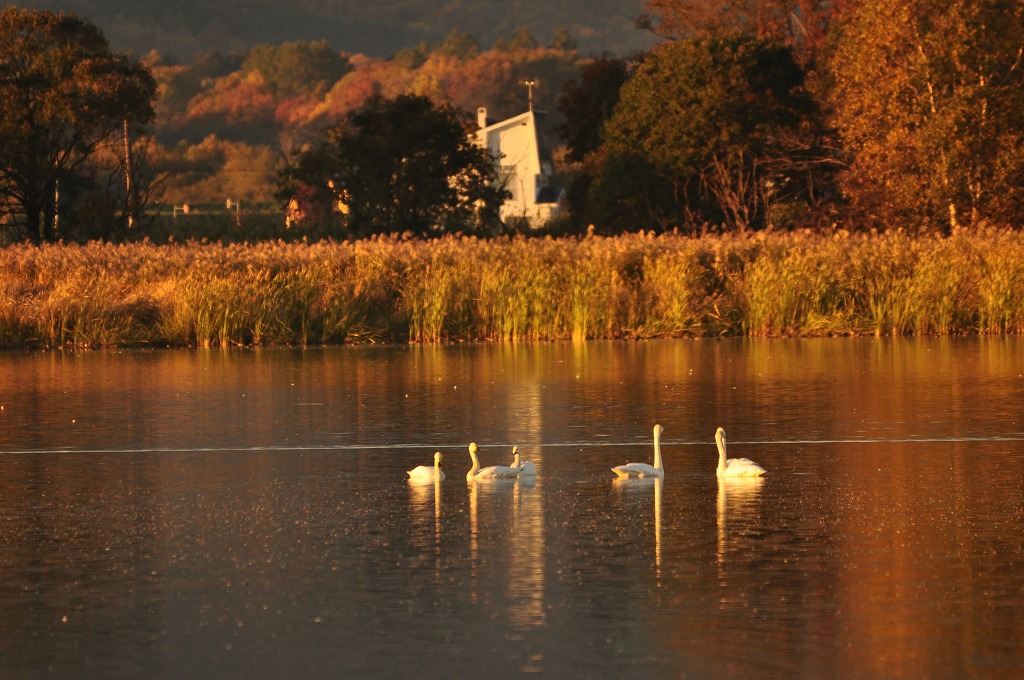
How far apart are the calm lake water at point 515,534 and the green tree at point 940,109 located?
810 inches

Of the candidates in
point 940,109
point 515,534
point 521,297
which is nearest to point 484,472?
point 515,534

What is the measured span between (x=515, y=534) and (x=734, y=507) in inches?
60.0

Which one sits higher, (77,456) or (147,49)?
(147,49)

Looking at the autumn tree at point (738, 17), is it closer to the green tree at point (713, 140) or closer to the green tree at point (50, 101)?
the green tree at point (713, 140)

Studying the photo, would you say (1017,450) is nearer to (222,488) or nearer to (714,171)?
(222,488)

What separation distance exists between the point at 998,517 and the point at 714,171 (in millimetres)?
38158

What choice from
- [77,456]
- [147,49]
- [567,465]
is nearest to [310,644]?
[567,465]

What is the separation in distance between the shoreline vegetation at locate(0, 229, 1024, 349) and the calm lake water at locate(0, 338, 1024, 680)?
8704mm

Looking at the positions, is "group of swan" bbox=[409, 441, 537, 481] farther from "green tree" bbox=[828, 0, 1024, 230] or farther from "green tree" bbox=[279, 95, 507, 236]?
"green tree" bbox=[279, 95, 507, 236]

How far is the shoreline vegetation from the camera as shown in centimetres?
2808

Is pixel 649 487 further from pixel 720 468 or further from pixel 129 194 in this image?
pixel 129 194

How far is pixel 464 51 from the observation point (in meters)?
170

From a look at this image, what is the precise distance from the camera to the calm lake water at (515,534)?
287 inches

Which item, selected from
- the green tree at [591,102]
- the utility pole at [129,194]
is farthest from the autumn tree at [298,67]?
the utility pole at [129,194]
